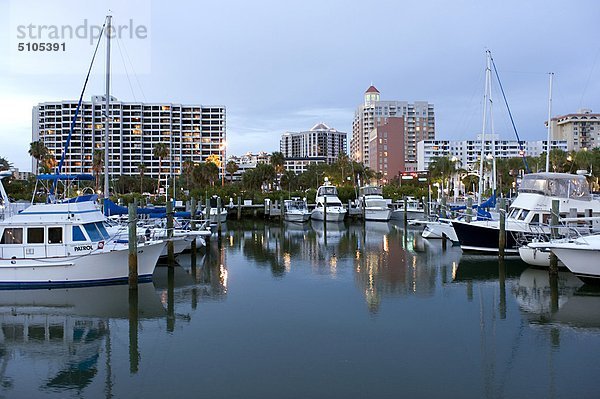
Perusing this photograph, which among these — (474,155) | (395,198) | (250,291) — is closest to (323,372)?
(250,291)

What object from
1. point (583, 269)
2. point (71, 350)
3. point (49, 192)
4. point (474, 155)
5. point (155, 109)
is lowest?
point (71, 350)

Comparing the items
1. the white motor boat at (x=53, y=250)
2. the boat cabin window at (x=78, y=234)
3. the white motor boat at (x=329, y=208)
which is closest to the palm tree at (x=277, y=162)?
the white motor boat at (x=329, y=208)

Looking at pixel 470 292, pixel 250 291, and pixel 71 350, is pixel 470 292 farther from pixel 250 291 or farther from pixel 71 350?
pixel 71 350

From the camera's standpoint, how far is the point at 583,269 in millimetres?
22281

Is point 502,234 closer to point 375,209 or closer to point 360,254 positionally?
point 360,254

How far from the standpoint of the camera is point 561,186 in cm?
2944

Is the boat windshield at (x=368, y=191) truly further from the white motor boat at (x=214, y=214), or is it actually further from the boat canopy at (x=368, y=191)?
the white motor boat at (x=214, y=214)

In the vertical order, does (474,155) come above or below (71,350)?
above

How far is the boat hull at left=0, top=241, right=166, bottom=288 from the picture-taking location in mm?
21469

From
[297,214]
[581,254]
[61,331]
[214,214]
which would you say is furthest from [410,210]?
[61,331]

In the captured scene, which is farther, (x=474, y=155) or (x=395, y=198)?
(x=474, y=155)

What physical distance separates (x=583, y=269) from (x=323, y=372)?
13828 millimetres

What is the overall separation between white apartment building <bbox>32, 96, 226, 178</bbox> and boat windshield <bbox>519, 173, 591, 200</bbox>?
400 feet

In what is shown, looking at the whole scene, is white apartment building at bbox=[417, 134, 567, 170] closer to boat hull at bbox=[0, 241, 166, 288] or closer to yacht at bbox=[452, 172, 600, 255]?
yacht at bbox=[452, 172, 600, 255]
